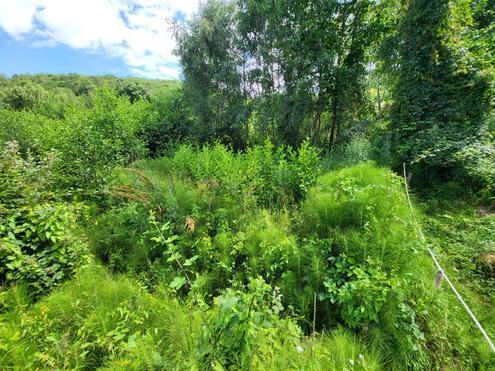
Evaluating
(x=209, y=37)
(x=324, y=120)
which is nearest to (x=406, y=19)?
(x=324, y=120)

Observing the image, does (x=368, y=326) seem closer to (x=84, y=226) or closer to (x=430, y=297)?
(x=430, y=297)

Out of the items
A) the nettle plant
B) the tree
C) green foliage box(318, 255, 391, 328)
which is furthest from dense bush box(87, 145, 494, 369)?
the tree

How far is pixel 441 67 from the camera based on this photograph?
15.4 feet

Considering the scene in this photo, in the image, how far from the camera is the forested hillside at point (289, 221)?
62.8 inches

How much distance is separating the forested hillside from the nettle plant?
18 millimetres

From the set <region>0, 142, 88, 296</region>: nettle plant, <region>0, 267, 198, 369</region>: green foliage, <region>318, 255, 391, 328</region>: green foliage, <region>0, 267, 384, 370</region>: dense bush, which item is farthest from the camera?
<region>0, 142, 88, 296</region>: nettle plant

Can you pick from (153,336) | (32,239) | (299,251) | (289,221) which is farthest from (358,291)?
(32,239)

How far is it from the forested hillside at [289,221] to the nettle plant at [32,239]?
18 millimetres

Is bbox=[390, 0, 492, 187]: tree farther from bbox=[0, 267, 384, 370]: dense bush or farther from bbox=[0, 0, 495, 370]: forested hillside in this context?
bbox=[0, 267, 384, 370]: dense bush

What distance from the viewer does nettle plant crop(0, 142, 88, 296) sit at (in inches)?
78.9

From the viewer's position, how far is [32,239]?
2.17 m

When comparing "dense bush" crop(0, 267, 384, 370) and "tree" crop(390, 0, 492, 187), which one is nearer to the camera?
"dense bush" crop(0, 267, 384, 370)

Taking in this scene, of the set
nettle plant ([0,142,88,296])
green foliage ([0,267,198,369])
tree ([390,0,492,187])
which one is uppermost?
tree ([390,0,492,187])

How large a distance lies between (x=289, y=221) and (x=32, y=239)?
2.93 meters
